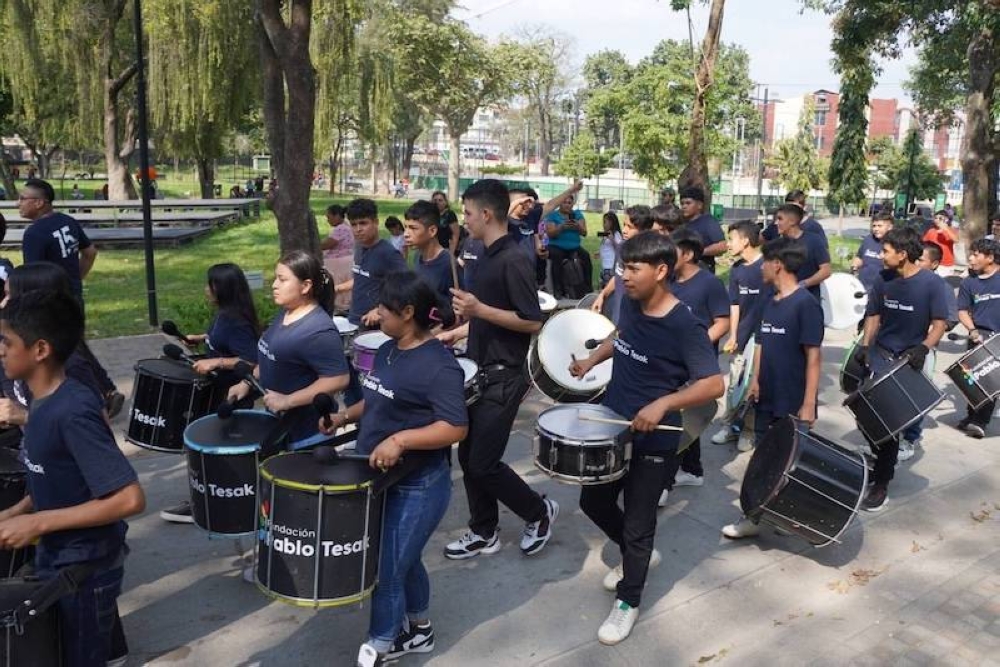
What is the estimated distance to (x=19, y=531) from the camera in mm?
2580

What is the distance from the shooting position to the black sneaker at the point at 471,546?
4852 millimetres

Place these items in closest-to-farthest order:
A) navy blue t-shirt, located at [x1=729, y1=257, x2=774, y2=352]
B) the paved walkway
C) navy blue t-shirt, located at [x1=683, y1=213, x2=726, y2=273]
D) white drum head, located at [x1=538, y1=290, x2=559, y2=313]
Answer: the paved walkway, navy blue t-shirt, located at [x1=729, y1=257, x2=774, y2=352], white drum head, located at [x1=538, y1=290, x2=559, y2=313], navy blue t-shirt, located at [x1=683, y1=213, x2=726, y2=273]

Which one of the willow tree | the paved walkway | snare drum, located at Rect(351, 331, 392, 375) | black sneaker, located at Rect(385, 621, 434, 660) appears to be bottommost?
the paved walkway

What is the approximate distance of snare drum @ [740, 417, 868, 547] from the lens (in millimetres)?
4496

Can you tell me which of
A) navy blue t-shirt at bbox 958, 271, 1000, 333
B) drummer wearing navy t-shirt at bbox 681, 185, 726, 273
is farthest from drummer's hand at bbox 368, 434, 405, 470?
navy blue t-shirt at bbox 958, 271, 1000, 333

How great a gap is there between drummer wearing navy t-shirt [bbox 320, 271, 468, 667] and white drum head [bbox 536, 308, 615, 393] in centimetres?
260

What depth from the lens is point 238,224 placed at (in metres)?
26.0

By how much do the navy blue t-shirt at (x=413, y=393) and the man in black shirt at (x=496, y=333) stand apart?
0.91 meters

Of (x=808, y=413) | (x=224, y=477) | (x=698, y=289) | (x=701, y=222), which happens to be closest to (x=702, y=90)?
(x=701, y=222)

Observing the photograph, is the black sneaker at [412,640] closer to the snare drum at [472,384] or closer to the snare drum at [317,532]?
the snare drum at [317,532]

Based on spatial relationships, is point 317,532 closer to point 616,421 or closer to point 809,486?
point 616,421

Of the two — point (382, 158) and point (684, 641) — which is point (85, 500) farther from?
point (382, 158)

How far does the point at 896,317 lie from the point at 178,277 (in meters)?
13.1

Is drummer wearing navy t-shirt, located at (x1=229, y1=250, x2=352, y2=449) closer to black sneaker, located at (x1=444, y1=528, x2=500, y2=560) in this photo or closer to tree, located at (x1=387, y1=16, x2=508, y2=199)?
black sneaker, located at (x1=444, y1=528, x2=500, y2=560)
